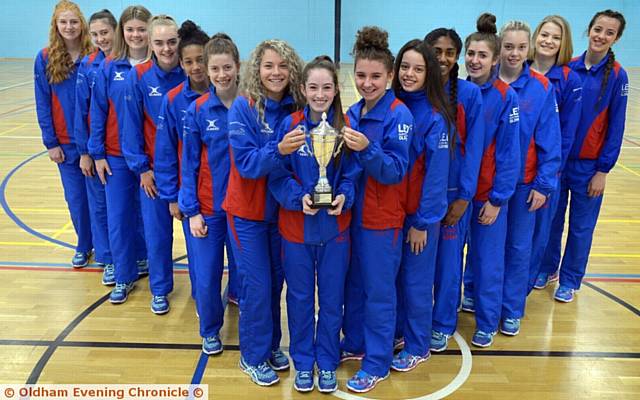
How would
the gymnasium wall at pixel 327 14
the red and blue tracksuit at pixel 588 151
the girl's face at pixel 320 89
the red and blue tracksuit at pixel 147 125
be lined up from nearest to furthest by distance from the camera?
1. the girl's face at pixel 320 89
2. the red and blue tracksuit at pixel 147 125
3. the red and blue tracksuit at pixel 588 151
4. the gymnasium wall at pixel 327 14

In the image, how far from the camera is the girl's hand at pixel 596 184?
144 inches

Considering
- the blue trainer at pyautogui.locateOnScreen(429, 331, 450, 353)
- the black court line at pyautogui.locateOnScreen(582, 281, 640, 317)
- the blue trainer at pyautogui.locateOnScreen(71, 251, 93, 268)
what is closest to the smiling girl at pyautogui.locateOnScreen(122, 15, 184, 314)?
the blue trainer at pyautogui.locateOnScreen(71, 251, 93, 268)

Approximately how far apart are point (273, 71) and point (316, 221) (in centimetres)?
73

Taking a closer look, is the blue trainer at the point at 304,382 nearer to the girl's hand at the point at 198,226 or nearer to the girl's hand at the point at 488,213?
the girl's hand at the point at 198,226

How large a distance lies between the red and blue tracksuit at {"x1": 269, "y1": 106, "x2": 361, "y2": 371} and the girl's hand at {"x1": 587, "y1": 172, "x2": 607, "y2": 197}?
1.95 meters

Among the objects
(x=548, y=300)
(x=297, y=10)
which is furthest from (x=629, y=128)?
(x=297, y=10)

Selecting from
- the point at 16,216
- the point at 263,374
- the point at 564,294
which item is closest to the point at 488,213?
the point at 564,294

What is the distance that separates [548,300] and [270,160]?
2.54 metres

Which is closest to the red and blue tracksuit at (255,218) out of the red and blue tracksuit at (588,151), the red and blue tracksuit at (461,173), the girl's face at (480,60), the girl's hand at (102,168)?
the red and blue tracksuit at (461,173)

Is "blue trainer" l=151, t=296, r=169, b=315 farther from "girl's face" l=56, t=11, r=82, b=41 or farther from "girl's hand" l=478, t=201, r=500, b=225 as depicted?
"girl's hand" l=478, t=201, r=500, b=225

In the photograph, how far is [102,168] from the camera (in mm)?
3699

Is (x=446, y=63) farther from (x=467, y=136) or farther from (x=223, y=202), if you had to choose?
(x=223, y=202)

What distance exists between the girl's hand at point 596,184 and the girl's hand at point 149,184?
287cm

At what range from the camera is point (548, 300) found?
3.95m
